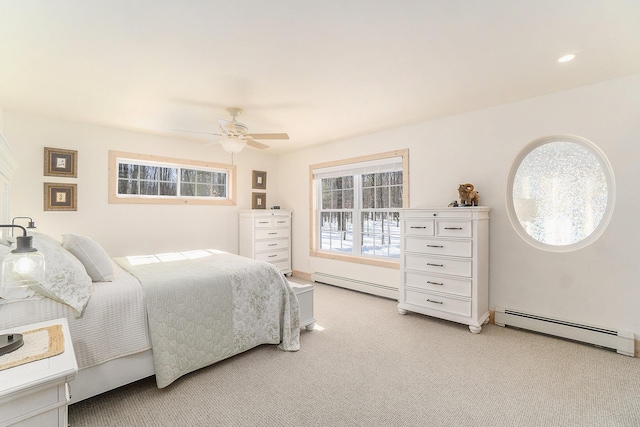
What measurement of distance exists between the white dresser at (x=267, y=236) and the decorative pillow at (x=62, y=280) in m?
3.04

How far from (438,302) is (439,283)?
211 millimetres

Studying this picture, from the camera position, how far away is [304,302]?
302 centimetres

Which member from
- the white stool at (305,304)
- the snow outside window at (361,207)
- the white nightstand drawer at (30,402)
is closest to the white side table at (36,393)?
the white nightstand drawer at (30,402)

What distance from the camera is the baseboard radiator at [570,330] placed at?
255 centimetres

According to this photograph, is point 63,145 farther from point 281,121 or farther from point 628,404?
point 628,404

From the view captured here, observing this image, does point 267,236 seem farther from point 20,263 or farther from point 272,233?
point 20,263

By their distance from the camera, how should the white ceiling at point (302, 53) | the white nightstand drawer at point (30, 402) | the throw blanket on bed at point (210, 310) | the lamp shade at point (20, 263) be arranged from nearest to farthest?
the white nightstand drawer at point (30, 402) → the lamp shade at point (20, 263) → the white ceiling at point (302, 53) → the throw blanket on bed at point (210, 310)

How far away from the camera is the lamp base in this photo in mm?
1150

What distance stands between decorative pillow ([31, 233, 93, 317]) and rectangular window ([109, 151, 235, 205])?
2513 millimetres

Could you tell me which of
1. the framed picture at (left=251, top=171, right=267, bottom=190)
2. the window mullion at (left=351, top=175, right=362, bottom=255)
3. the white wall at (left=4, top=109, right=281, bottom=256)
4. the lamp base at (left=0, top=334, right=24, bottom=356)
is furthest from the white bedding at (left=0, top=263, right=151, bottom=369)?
the framed picture at (left=251, top=171, right=267, bottom=190)

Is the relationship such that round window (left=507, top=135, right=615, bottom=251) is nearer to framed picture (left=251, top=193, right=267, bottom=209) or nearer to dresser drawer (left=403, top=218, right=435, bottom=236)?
dresser drawer (left=403, top=218, right=435, bottom=236)

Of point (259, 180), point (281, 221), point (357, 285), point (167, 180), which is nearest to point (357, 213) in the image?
point (357, 285)

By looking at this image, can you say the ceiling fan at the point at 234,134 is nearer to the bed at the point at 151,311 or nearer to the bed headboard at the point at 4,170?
the bed at the point at 151,311

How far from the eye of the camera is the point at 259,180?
18.4ft
